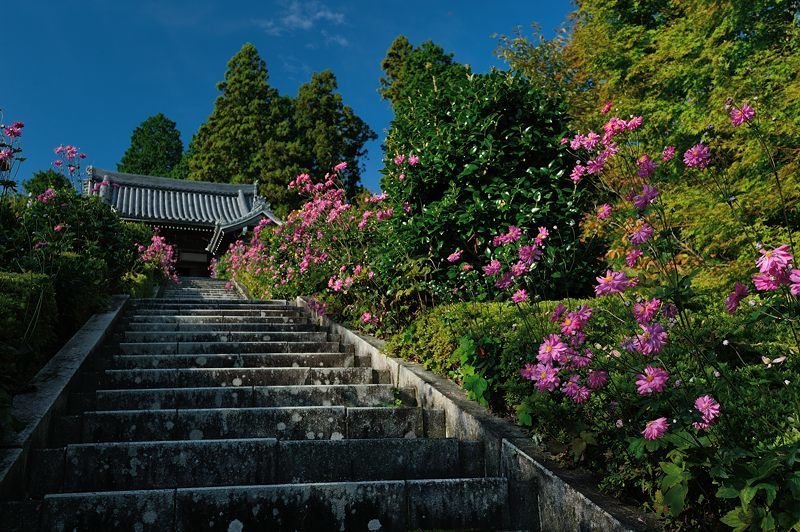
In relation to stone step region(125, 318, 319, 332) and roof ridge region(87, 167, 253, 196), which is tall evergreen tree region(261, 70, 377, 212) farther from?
stone step region(125, 318, 319, 332)

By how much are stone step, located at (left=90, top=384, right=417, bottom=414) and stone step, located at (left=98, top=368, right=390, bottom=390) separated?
1.60 ft

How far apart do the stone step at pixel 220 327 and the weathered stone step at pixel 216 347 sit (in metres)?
1.11

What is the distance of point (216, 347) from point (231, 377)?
1.10 m

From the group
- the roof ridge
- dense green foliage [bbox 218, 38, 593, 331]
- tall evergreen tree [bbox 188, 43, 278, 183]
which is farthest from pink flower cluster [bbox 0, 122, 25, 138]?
tall evergreen tree [bbox 188, 43, 278, 183]

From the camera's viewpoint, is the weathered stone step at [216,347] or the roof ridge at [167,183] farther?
the roof ridge at [167,183]

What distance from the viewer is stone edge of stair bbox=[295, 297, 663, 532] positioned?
2420 mm

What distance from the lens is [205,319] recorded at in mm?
8242

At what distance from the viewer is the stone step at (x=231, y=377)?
4.86m

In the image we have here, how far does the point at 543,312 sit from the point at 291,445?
246cm

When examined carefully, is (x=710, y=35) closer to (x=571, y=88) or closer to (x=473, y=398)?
(x=571, y=88)

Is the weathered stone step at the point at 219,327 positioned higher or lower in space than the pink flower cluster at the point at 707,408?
higher

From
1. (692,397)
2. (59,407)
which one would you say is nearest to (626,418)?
(692,397)

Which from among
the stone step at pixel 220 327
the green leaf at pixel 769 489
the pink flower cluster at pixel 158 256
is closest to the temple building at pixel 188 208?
the pink flower cluster at pixel 158 256

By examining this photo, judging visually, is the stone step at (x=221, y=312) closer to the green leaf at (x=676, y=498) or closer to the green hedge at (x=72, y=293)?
the green hedge at (x=72, y=293)
